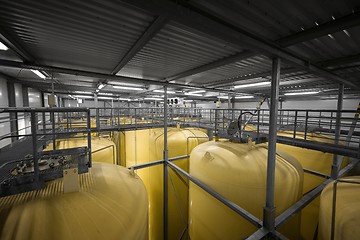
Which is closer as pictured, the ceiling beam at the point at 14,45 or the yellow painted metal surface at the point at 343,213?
the yellow painted metal surface at the point at 343,213

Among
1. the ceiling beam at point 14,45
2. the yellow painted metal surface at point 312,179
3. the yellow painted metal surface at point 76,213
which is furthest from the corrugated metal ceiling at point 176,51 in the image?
the yellow painted metal surface at point 312,179

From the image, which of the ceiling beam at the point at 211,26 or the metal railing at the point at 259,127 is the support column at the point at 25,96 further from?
the ceiling beam at the point at 211,26

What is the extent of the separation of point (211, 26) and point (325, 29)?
1.27 metres

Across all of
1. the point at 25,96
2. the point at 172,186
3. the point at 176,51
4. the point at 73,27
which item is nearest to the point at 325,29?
the point at 176,51

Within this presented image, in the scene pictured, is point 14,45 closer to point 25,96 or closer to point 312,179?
point 312,179

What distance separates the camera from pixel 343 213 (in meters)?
1.61

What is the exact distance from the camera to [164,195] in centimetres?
421

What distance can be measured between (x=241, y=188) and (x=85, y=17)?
9.33 ft

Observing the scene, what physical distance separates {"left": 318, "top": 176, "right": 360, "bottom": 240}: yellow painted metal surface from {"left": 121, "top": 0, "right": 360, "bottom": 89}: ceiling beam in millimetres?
1804

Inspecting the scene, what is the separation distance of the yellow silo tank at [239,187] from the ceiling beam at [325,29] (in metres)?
1.67

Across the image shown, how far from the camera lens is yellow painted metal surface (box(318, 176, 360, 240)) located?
145 centimetres

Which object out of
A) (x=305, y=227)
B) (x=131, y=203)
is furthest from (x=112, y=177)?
(x=305, y=227)

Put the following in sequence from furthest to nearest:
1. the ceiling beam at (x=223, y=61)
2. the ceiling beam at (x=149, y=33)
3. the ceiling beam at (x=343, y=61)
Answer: the ceiling beam at (x=343, y=61) < the ceiling beam at (x=223, y=61) < the ceiling beam at (x=149, y=33)

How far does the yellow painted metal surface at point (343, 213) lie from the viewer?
4.75 ft
